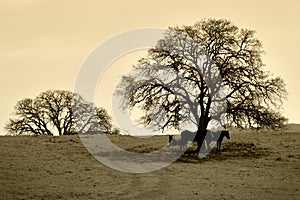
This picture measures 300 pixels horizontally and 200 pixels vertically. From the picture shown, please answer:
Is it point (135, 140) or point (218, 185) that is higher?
point (135, 140)

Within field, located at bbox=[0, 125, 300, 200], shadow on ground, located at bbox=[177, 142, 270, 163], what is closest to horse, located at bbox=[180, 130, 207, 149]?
shadow on ground, located at bbox=[177, 142, 270, 163]

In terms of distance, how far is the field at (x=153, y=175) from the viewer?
23.9 m

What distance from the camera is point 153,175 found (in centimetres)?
2848

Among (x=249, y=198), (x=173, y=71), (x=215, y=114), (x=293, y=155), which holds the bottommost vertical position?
(x=249, y=198)

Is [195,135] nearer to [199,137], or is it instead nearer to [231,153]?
[199,137]

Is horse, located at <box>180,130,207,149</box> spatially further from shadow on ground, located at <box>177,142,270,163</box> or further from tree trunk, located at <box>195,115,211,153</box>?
shadow on ground, located at <box>177,142,270,163</box>

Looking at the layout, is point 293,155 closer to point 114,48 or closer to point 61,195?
point 114,48

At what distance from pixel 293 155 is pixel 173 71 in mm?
11171

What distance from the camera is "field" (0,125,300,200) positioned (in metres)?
23.9

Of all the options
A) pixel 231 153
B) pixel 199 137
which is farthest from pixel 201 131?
pixel 231 153

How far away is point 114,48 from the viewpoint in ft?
108

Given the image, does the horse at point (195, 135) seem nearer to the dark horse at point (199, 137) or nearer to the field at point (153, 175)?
the dark horse at point (199, 137)

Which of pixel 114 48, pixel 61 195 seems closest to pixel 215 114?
pixel 114 48

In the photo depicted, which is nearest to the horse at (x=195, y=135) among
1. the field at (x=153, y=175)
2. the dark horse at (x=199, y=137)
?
the dark horse at (x=199, y=137)
